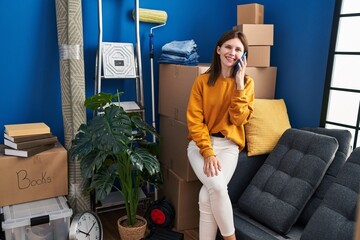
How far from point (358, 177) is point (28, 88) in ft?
6.88

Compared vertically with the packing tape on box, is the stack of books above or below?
below

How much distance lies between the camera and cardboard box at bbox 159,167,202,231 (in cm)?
236

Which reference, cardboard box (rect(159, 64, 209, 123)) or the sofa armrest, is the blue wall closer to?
cardboard box (rect(159, 64, 209, 123))

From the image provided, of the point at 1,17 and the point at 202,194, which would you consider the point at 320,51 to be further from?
the point at 1,17

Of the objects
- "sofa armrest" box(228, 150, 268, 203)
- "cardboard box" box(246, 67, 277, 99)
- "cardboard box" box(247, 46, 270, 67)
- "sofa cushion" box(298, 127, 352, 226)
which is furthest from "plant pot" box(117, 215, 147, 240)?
"cardboard box" box(247, 46, 270, 67)

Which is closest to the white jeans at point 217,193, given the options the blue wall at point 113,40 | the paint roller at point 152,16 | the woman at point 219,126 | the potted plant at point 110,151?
the woman at point 219,126

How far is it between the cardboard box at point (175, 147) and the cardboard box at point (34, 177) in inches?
30.7

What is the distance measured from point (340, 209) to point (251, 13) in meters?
1.49

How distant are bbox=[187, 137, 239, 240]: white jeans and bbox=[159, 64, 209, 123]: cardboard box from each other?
18.2 inches

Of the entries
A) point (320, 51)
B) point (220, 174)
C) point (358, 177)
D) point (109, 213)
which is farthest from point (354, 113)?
point (109, 213)

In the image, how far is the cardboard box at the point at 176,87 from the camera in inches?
90.0

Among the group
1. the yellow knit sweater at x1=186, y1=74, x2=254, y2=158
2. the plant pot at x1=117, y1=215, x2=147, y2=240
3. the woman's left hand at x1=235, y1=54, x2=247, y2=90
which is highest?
the woman's left hand at x1=235, y1=54, x2=247, y2=90

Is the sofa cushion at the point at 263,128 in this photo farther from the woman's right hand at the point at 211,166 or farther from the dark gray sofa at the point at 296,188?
the woman's right hand at the point at 211,166

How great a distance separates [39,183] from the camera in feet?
6.82
